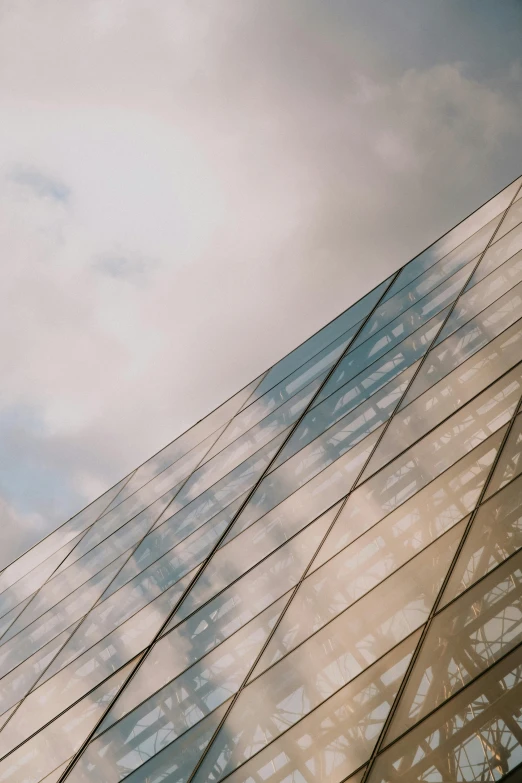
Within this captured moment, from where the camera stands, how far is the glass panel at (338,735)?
23.0ft

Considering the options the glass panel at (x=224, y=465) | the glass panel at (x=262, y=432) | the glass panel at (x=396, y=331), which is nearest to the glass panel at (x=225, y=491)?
the glass panel at (x=224, y=465)

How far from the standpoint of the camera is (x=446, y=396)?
11.2 meters

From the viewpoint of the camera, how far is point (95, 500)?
20.9m

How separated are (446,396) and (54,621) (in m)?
10.7

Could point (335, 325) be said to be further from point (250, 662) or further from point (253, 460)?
point (250, 662)

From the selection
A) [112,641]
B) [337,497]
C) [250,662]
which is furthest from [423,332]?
[112,641]

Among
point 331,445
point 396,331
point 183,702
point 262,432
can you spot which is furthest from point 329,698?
point 396,331

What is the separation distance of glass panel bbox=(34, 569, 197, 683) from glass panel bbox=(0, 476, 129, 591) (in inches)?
231

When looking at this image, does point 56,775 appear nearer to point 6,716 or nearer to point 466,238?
point 6,716

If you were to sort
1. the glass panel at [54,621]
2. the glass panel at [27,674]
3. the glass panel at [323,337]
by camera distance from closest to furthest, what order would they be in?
the glass panel at [27,674]
the glass panel at [54,621]
the glass panel at [323,337]

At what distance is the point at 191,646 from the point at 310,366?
9.11 meters

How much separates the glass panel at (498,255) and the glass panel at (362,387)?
118 cm

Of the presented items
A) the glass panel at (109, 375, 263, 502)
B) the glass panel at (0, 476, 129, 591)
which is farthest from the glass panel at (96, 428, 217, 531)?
the glass panel at (0, 476, 129, 591)

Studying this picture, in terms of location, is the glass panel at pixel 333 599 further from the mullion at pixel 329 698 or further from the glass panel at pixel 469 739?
the glass panel at pixel 469 739
